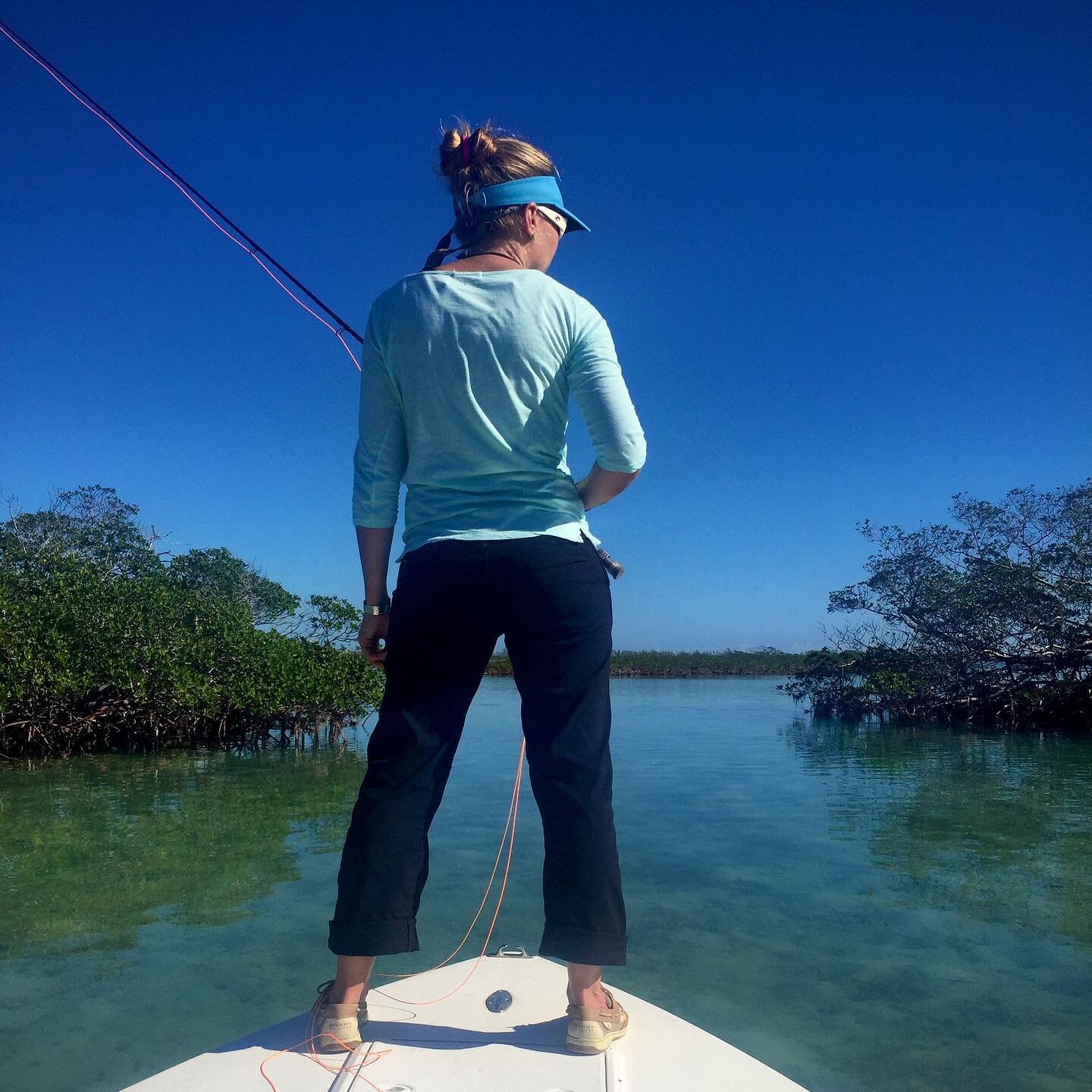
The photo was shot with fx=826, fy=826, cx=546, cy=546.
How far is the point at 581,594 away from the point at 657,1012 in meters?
0.75

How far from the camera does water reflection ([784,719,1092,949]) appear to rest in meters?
2.71

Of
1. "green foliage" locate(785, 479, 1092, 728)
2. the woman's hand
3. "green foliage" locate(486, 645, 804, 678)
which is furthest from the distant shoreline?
the woman's hand

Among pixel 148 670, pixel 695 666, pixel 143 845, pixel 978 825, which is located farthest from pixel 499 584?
pixel 695 666

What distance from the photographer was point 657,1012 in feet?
4.74

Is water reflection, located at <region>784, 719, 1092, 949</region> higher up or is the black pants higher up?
the black pants

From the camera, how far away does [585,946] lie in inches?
51.4

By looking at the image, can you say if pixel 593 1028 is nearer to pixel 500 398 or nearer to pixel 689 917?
pixel 500 398

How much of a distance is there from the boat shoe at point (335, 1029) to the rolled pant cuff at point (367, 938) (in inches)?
3.4

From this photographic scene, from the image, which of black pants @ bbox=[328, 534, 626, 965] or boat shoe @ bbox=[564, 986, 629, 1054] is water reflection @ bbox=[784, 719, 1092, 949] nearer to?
boat shoe @ bbox=[564, 986, 629, 1054]

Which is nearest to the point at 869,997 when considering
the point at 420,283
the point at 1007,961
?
the point at 1007,961

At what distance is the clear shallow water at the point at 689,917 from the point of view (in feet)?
5.57

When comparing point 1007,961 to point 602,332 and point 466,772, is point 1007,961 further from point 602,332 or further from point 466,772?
point 466,772

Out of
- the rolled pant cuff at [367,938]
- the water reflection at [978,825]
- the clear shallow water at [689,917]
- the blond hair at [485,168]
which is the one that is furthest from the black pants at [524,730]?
the water reflection at [978,825]

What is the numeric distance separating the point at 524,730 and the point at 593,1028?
470mm
